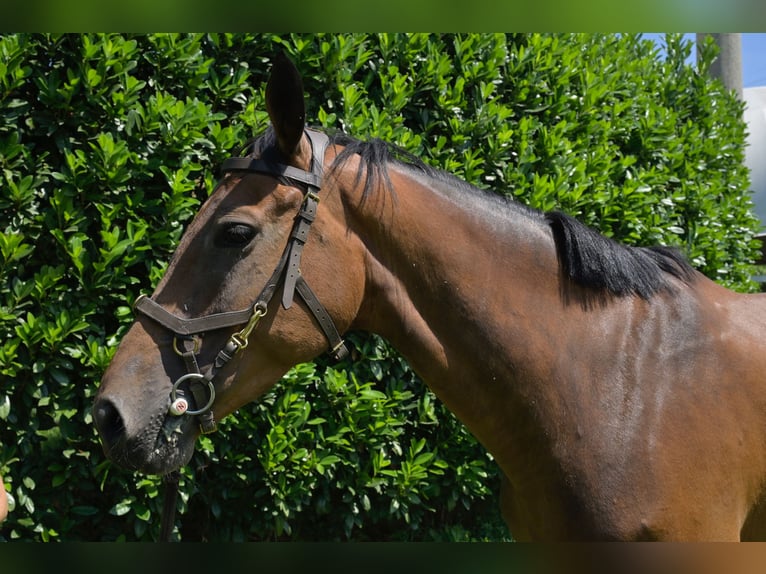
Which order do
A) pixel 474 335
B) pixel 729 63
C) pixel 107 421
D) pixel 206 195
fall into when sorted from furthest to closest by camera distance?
pixel 729 63
pixel 206 195
pixel 474 335
pixel 107 421

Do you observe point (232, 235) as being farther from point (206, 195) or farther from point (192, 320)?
point (206, 195)

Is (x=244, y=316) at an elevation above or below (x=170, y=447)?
above

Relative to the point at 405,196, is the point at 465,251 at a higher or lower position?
lower

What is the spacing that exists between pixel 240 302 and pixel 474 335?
725 millimetres

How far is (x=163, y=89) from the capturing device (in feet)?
11.4

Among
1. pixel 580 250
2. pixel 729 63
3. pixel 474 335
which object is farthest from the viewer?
pixel 729 63

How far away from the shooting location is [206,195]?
3633mm

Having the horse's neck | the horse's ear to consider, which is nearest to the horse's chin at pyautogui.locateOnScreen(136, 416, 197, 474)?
the horse's neck

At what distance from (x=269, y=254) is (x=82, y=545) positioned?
56.3 inches

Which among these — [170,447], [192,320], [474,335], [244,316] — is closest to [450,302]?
[474,335]

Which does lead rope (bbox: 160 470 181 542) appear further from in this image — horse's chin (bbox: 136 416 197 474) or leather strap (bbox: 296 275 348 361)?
leather strap (bbox: 296 275 348 361)

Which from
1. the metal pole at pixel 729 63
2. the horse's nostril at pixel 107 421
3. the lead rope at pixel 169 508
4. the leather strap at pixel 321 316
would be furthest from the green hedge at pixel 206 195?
the metal pole at pixel 729 63

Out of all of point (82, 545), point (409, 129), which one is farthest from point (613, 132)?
point (82, 545)
